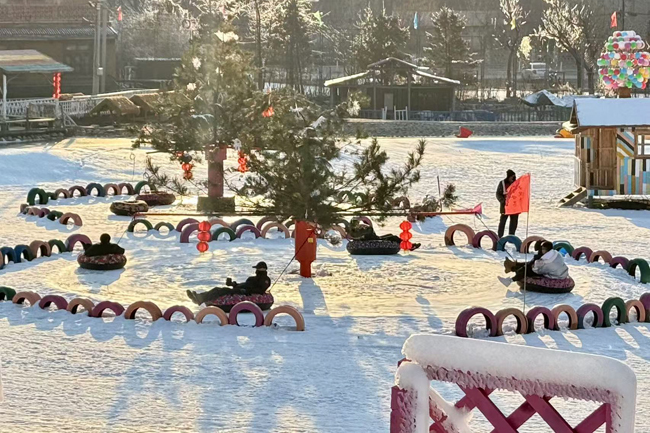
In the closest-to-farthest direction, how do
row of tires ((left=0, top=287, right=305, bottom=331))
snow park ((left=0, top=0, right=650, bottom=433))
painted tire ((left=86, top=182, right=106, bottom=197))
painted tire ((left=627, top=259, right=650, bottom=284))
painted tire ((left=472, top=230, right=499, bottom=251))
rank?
snow park ((left=0, top=0, right=650, bottom=433)) → row of tires ((left=0, top=287, right=305, bottom=331)) → painted tire ((left=627, top=259, right=650, bottom=284)) → painted tire ((left=472, top=230, right=499, bottom=251)) → painted tire ((left=86, top=182, right=106, bottom=197))

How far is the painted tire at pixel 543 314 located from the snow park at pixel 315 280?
0.12 ft

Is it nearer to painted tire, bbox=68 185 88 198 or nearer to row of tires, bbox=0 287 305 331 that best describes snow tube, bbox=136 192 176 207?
painted tire, bbox=68 185 88 198

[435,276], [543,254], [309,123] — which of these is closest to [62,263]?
[309,123]

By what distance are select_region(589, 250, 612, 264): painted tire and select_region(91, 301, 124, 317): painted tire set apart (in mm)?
8120

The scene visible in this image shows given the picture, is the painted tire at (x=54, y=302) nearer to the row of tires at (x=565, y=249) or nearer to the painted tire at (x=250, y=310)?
the painted tire at (x=250, y=310)

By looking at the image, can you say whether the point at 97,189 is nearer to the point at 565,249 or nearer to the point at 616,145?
the point at 616,145

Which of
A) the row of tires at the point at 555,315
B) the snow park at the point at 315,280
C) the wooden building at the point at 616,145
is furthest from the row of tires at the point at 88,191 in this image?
the row of tires at the point at 555,315

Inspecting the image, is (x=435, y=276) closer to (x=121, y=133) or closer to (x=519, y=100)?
(x=121, y=133)

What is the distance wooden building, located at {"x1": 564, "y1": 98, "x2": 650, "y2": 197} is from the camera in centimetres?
2672

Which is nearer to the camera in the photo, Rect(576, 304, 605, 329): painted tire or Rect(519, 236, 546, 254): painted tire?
Rect(576, 304, 605, 329): painted tire

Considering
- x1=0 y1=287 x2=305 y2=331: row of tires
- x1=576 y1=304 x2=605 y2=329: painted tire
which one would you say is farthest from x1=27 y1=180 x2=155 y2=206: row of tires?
x1=576 y1=304 x2=605 y2=329: painted tire

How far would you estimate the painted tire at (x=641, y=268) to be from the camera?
17.1 metres

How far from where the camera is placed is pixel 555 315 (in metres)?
14.0

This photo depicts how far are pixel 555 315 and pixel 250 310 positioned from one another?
3.74 meters
